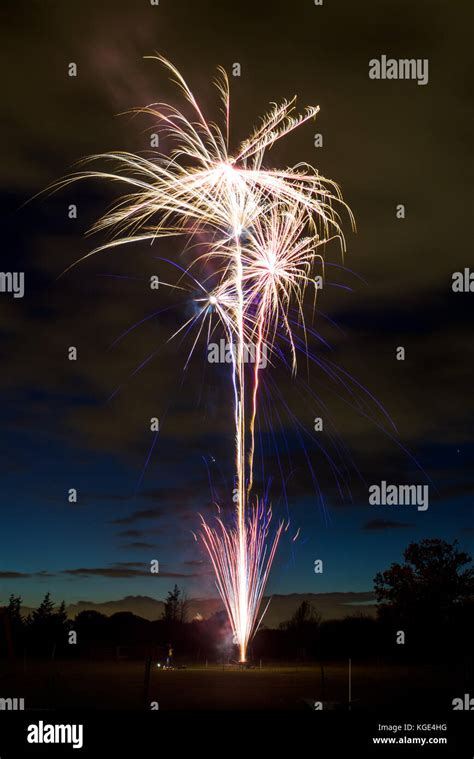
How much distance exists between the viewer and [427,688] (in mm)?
33906

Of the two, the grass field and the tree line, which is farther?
the tree line

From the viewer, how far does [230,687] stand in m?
34.2

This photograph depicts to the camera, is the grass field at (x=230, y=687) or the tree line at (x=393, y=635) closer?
the grass field at (x=230, y=687)

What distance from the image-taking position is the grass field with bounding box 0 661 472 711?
90.2 ft

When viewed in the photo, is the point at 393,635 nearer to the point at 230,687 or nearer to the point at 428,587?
the point at 428,587

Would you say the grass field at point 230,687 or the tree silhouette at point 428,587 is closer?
the grass field at point 230,687

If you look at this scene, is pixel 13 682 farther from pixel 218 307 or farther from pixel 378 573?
pixel 378 573

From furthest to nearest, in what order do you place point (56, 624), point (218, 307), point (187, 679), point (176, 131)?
point (56, 624) → point (187, 679) → point (218, 307) → point (176, 131)

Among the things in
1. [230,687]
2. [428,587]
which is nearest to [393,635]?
[428,587]

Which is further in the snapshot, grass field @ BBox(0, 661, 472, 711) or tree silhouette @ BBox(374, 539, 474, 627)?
tree silhouette @ BBox(374, 539, 474, 627)

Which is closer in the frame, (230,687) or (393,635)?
(230,687)

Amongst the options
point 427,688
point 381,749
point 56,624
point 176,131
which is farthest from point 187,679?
point 56,624

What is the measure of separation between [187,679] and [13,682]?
27.2 feet

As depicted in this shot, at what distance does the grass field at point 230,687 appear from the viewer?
90.2 ft
